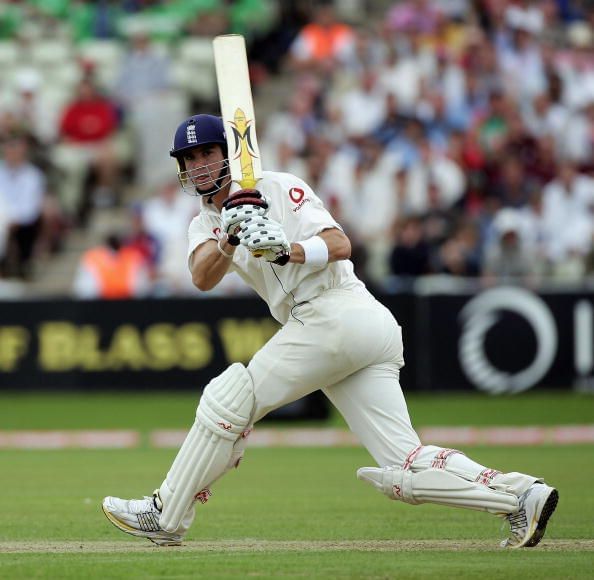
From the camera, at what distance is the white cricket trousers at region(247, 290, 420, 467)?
5.91m

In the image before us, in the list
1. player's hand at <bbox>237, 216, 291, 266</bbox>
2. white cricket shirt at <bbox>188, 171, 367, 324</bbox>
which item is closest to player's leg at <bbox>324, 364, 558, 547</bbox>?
white cricket shirt at <bbox>188, 171, 367, 324</bbox>

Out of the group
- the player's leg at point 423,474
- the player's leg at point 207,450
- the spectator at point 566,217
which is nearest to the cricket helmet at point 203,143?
the player's leg at point 207,450

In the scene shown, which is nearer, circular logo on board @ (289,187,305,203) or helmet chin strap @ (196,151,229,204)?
circular logo on board @ (289,187,305,203)

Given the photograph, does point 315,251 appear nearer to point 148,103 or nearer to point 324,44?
point 148,103

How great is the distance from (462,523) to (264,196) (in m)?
2.12

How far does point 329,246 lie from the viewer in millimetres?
5828

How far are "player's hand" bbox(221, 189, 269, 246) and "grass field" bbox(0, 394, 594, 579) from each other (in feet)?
4.03

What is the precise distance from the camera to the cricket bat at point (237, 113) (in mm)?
5953

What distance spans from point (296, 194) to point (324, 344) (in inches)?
23.9

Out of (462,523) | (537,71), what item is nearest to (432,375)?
(537,71)

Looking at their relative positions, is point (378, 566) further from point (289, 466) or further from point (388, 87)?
point (388, 87)

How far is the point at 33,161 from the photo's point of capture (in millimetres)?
16234

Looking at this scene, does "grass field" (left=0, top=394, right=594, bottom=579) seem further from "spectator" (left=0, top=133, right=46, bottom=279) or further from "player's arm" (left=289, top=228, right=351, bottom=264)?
"spectator" (left=0, top=133, right=46, bottom=279)

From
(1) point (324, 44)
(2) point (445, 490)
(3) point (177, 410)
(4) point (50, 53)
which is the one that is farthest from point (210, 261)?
(4) point (50, 53)
